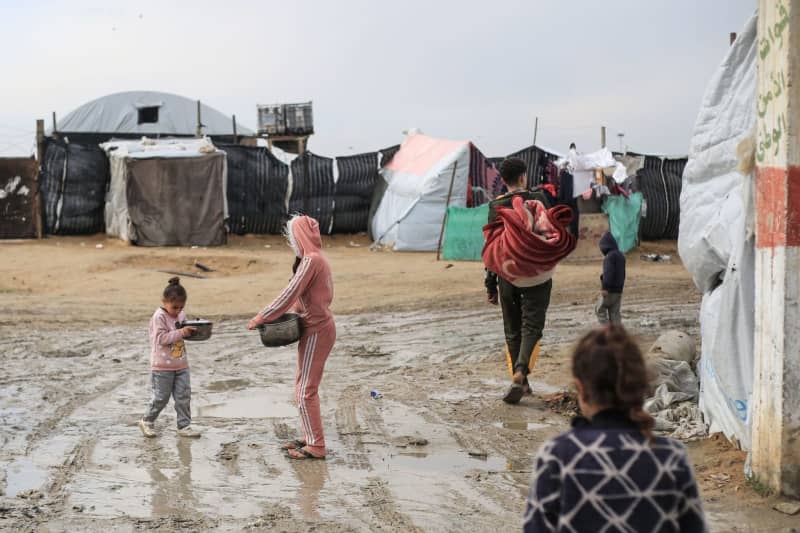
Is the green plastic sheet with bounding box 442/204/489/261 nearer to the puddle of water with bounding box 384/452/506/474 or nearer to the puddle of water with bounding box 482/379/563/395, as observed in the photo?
the puddle of water with bounding box 482/379/563/395

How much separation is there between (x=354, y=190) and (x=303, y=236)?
20.1m

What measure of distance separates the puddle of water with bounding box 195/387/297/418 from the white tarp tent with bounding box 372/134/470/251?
14.6m

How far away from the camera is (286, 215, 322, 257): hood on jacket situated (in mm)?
6547

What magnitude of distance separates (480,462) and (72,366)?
17.2 ft

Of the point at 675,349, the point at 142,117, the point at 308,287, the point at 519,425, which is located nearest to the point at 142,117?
the point at 142,117

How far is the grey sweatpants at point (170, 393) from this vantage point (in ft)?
23.5

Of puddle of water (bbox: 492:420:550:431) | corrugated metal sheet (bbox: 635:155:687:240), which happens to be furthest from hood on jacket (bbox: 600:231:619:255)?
corrugated metal sheet (bbox: 635:155:687:240)

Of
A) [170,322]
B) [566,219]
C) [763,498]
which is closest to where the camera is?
[763,498]

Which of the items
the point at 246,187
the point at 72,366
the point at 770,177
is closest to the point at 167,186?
the point at 246,187

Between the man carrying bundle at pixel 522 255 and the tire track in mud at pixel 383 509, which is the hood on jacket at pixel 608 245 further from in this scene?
the tire track in mud at pixel 383 509

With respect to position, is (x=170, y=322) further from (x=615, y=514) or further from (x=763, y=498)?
(x=615, y=514)

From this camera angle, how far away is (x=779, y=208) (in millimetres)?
5297

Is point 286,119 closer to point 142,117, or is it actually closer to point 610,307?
point 142,117

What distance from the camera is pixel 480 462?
6.52 metres
